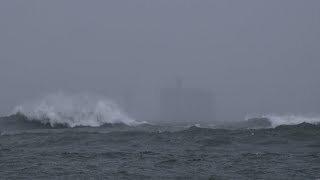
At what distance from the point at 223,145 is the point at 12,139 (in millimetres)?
13058

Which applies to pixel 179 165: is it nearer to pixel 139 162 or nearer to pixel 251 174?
pixel 139 162

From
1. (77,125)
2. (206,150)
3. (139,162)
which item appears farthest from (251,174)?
(77,125)

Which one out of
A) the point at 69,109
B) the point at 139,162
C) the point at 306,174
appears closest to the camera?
the point at 306,174

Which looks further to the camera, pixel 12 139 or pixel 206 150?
pixel 12 139

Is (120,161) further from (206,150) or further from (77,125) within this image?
(77,125)

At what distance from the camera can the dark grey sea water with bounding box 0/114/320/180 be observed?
1706cm

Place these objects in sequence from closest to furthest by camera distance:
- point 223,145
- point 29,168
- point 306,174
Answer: point 306,174, point 29,168, point 223,145

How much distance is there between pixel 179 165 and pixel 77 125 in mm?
28752

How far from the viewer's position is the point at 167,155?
21656 millimetres

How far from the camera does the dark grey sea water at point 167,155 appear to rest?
1706 centimetres

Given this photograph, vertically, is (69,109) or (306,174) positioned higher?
(69,109)

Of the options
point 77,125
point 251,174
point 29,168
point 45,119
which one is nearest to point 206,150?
point 251,174

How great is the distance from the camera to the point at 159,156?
70.1ft

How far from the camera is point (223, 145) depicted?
83.4 feet
